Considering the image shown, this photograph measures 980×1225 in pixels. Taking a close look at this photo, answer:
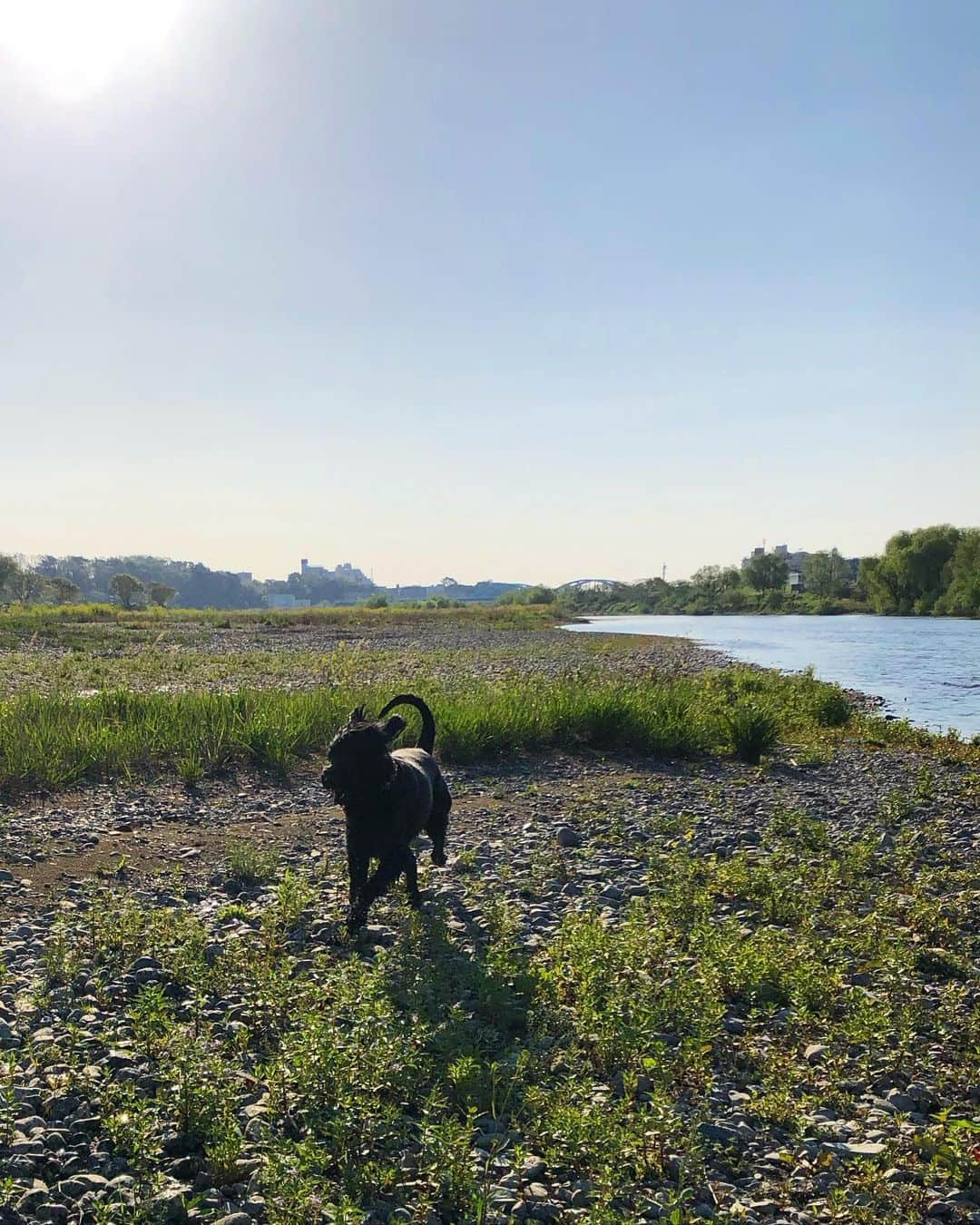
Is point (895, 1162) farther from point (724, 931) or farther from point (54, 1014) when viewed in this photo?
point (54, 1014)

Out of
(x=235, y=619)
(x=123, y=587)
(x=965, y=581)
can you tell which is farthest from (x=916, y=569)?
Result: (x=123, y=587)

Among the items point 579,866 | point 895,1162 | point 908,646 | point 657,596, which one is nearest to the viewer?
point 895,1162

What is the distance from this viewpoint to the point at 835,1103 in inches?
185

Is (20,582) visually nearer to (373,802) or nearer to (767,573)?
(767,573)

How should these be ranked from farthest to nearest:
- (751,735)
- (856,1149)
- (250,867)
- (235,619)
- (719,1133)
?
(235,619), (751,735), (250,867), (719,1133), (856,1149)

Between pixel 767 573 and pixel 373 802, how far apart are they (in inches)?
5305

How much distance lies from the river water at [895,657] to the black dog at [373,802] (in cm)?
1836

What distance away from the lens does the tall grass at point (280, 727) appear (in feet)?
41.7

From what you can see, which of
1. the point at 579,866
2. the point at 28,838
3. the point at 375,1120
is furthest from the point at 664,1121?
the point at 28,838

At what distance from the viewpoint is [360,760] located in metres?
6.59

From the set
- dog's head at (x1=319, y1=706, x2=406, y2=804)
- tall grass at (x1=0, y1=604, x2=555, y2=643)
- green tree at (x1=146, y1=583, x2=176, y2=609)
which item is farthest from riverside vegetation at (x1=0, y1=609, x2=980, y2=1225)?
green tree at (x1=146, y1=583, x2=176, y2=609)

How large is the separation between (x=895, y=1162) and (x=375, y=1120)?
251cm

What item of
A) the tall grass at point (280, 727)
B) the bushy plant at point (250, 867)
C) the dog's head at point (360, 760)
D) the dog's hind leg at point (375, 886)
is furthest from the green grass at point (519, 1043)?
the tall grass at point (280, 727)

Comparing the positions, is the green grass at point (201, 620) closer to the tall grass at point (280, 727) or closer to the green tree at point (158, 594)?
the tall grass at point (280, 727)
